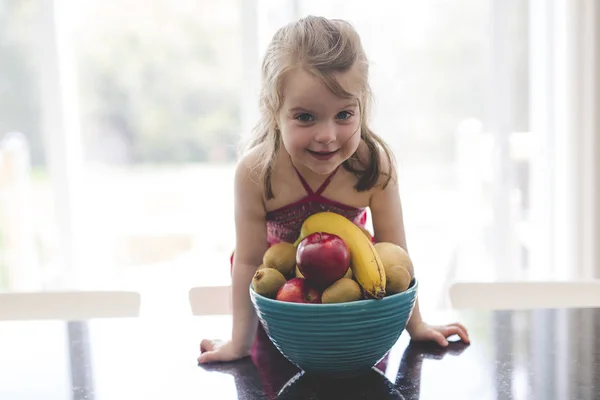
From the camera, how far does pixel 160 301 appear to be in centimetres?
308

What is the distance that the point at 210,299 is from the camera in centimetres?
153

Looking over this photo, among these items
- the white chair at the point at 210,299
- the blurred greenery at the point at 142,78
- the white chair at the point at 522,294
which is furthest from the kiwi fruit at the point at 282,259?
the blurred greenery at the point at 142,78

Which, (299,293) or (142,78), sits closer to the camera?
(299,293)

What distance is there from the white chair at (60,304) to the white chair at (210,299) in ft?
0.44

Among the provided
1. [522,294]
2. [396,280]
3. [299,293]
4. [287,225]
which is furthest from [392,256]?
[522,294]

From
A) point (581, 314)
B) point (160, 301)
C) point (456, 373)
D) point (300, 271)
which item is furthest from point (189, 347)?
point (160, 301)

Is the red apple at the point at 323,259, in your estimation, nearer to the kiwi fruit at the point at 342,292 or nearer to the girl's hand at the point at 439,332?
the kiwi fruit at the point at 342,292

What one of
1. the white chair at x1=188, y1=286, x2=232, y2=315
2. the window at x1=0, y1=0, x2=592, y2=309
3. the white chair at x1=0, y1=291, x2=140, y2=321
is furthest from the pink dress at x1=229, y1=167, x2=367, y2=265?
the window at x1=0, y1=0, x2=592, y2=309

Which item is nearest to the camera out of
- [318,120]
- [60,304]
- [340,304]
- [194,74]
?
[340,304]

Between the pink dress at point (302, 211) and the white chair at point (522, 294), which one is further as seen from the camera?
the white chair at point (522, 294)

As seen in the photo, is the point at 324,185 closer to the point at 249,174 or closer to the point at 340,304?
the point at 249,174

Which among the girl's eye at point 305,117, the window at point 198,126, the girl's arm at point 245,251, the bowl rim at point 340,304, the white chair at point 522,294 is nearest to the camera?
the bowl rim at point 340,304

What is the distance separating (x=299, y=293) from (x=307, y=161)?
22 centimetres

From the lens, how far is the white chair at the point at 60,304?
1.50 m
